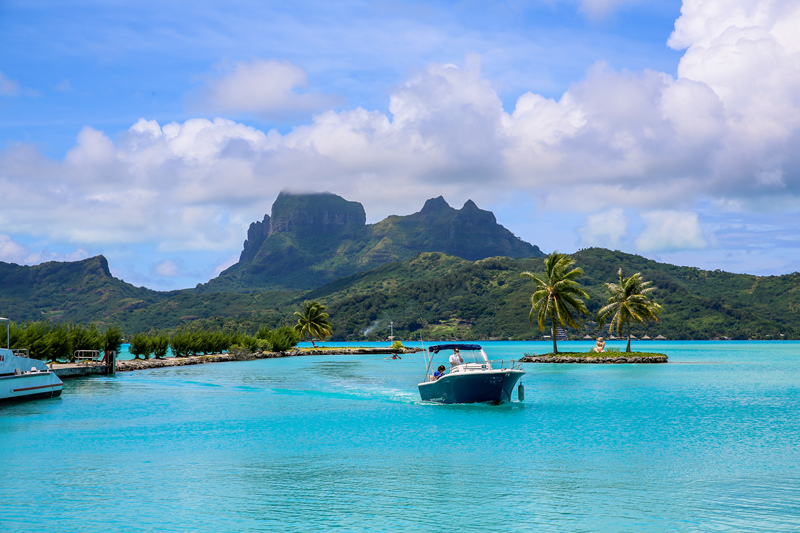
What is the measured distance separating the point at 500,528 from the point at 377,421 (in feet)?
69.8

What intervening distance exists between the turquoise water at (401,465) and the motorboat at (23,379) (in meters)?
1.09

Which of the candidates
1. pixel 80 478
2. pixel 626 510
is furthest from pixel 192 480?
pixel 626 510

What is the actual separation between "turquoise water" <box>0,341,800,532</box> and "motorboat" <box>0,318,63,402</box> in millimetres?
1087

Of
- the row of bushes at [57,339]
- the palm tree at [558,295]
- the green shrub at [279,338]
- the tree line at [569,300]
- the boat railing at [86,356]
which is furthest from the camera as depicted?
the green shrub at [279,338]

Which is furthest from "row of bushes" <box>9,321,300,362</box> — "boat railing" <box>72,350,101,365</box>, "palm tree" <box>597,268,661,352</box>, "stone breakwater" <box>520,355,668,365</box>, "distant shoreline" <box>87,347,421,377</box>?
"palm tree" <box>597,268,661,352</box>

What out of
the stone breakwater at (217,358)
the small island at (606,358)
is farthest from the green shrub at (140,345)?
the small island at (606,358)

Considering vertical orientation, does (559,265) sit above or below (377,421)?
above

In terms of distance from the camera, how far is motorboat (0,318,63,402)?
137ft

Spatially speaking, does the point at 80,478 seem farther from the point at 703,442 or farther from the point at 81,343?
the point at 81,343

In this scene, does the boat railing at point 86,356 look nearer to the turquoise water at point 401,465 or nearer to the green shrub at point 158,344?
the green shrub at point 158,344

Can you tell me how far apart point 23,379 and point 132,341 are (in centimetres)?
5271

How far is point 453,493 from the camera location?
1869cm

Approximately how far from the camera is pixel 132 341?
9412 centimetres

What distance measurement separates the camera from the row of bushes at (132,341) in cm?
6003
